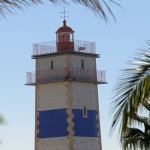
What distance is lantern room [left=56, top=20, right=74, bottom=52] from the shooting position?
56000 mm

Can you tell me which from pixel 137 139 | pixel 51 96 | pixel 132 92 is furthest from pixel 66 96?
pixel 132 92

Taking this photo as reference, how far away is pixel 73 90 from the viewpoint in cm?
5506

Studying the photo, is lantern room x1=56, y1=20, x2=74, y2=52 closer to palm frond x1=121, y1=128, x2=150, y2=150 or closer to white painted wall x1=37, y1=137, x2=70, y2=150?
white painted wall x1=37, y1=137, x2=70, y2=150

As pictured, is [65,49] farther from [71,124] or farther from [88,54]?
[71,124]

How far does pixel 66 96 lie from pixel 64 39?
445 centimetres

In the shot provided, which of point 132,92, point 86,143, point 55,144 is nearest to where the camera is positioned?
point 132,92

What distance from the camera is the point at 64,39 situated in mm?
56562

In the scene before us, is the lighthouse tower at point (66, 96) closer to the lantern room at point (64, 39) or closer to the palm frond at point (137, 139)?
the lantern room at point (64, 39)

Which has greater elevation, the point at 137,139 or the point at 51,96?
the point at 51,96

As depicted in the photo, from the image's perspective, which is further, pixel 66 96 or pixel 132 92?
pixel 66 96

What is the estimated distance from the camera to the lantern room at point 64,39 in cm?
5600

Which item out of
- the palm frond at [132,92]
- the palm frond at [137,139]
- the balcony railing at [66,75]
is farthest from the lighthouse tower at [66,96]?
the palm frond at [132,92]

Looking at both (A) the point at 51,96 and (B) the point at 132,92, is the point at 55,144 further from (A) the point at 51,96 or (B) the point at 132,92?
(B) the point at 132,92

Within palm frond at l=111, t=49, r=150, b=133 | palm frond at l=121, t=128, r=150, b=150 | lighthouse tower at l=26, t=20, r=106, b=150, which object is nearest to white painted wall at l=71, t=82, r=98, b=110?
lighthouse tower at l=26, t=20, r=106, b=150
